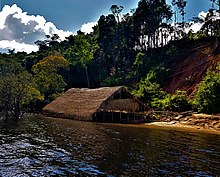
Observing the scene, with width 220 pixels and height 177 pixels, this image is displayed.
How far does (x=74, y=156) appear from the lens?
15.0 m

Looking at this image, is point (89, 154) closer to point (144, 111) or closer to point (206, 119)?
point (206, 119)

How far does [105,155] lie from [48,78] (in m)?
39.2

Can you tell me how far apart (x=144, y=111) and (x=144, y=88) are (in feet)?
26.4

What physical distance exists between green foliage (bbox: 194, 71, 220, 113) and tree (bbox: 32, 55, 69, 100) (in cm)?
2696

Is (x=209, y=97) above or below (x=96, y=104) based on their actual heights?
above

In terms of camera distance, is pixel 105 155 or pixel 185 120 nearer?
pixel 105 155

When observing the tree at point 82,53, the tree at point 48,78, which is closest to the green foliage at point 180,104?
the tree at point 48,78

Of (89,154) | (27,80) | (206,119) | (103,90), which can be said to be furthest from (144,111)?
(89,154)

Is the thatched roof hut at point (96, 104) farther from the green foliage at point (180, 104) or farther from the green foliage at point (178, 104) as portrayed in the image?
the green foliage at point (180, 104)

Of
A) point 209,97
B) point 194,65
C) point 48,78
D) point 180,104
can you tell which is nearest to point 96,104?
point 180,104

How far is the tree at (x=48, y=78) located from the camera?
170 feet

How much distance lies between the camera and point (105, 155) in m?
15.3

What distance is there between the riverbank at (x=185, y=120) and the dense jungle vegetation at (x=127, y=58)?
2.78 meters

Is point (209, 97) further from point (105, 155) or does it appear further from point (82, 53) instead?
point (82, 53)
